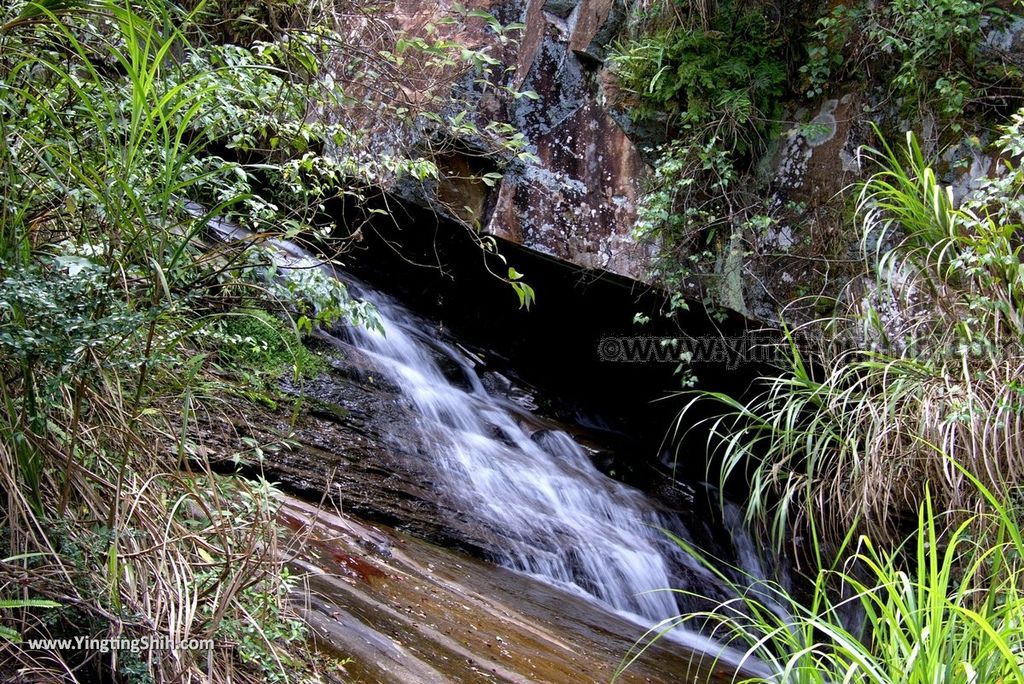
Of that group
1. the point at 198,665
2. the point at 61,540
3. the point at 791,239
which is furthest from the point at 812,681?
the point at 791,239

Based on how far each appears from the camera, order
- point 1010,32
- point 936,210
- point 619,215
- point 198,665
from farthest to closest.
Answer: point 619,215
point 1010,32
point 936,210
point 198,665

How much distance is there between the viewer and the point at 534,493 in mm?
4289

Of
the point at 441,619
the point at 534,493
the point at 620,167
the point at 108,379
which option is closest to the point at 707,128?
the point at 620,167

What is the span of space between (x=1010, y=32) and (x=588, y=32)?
245 centimetres

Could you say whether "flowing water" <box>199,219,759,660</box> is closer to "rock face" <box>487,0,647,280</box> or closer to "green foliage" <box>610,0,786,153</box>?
"rock face" <box>487,0,647,280</box>

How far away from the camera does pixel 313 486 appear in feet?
10.9

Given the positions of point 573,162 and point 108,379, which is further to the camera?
point 573,162

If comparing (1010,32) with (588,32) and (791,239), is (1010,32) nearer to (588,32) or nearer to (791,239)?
(791,239)

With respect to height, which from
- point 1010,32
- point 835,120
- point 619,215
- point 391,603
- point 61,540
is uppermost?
point 1010,32

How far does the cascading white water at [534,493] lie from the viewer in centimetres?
380

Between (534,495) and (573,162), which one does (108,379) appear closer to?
(534,495)

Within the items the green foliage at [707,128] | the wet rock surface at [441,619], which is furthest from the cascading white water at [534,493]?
the green foliage at [707,128]

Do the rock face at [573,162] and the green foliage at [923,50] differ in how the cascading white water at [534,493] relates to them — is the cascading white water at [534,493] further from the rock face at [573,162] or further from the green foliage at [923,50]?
the green foliage at [923,50]

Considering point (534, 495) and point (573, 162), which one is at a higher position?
point (573, 162)
